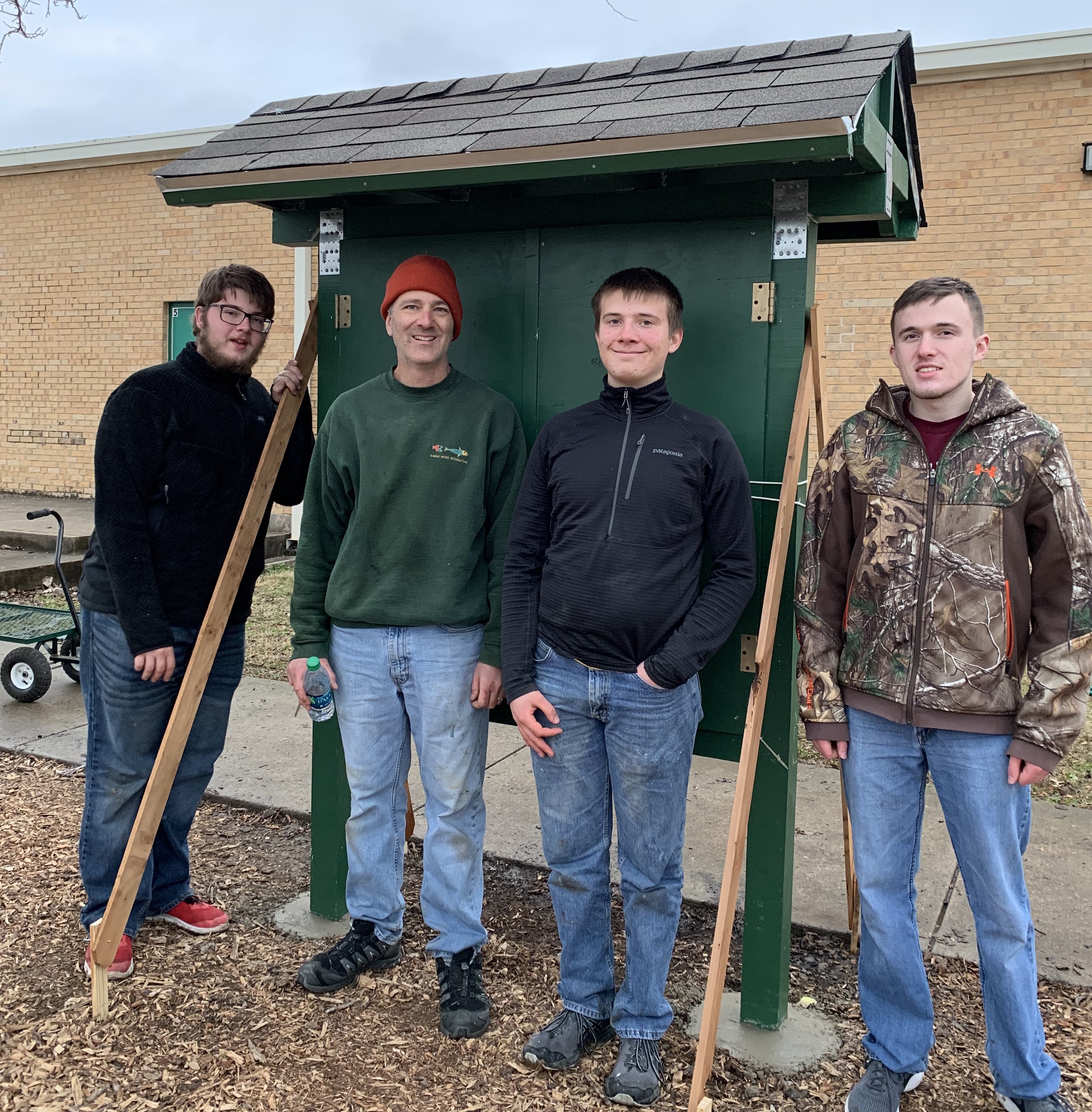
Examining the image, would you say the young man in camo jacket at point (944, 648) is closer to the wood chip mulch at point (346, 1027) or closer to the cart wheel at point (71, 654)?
the wood chip mulch at point (346, 1027)

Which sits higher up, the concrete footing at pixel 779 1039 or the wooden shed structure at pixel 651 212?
the wooden shed structure at pixel 651 212

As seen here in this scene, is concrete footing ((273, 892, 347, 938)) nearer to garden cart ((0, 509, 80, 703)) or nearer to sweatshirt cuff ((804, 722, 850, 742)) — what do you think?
sweatshirt cuff ((804, 722, 850, 742))

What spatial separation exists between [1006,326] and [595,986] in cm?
852

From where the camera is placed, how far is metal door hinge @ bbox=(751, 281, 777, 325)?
2.93m

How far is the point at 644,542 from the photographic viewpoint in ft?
8.54

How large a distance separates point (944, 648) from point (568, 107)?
1.88 metres

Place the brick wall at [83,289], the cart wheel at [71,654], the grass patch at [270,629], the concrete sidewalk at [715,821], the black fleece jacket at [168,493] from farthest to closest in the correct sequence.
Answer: the brick wall at [83,289] < the grass patch at [270,629] < the cart wheel at [71,654] < the concrete sidewalk at [715,821] < the black fleece jacket at [168,493]

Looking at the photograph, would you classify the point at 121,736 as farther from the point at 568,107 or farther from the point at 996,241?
the point at 996,241

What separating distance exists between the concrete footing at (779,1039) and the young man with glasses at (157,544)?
1912 mm

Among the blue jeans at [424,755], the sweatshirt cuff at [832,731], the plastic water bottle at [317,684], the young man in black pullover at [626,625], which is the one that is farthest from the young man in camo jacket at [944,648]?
the plastic water bottle at [317,684]

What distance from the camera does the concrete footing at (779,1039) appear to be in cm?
290

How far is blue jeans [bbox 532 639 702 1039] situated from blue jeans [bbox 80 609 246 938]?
1.32 meters

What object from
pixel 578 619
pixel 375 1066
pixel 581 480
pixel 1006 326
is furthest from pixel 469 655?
pixel 1006 326

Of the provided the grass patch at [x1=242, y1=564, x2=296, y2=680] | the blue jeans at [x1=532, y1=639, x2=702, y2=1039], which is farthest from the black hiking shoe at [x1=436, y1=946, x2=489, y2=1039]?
the grass patch at [x1=242, y1=564, x2=296, y2=680]
